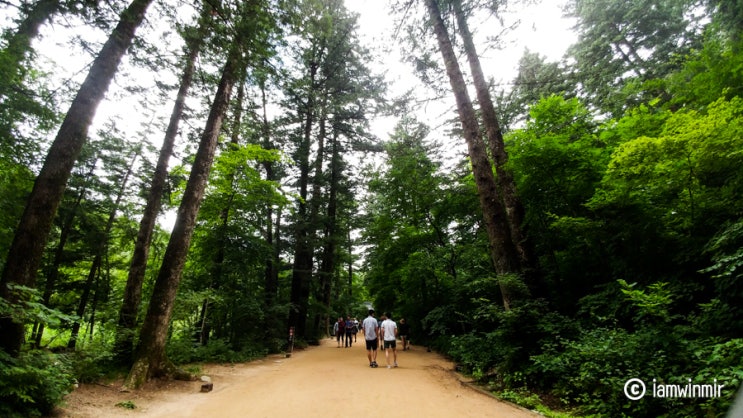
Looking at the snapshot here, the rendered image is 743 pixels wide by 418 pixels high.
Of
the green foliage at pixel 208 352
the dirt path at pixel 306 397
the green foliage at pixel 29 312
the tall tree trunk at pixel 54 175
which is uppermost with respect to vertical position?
the tall tree trunk at pixel 54 175

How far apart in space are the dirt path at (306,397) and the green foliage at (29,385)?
374mm

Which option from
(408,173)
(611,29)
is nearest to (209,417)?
(408,173)

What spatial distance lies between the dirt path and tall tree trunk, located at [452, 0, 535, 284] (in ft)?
10.8

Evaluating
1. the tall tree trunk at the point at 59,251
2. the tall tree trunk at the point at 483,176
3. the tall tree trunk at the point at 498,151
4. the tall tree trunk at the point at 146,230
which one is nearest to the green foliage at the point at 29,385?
the tall tree trunk at the point at 146,230

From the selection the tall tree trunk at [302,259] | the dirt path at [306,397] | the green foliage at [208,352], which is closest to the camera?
the dirt path at [306,397]

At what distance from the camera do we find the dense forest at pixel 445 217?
4219 mm

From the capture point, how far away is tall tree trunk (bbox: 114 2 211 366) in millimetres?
6828

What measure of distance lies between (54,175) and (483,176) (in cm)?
849

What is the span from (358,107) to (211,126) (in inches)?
453

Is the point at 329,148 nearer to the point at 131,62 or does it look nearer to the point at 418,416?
the point at 131,62

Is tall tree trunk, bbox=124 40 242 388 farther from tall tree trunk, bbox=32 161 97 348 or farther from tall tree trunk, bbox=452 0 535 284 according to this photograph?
tall tree trunk, bbox=32 161 97 348

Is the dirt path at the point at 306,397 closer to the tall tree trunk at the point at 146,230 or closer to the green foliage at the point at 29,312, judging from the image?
the green foliage at the point at 29,312

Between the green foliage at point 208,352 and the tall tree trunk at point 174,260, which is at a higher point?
the tall tree trunk at point 174,260

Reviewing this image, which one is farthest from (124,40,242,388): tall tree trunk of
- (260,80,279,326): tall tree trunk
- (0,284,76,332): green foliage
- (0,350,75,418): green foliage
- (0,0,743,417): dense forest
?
(260,80,279,326): tall tree trunk
